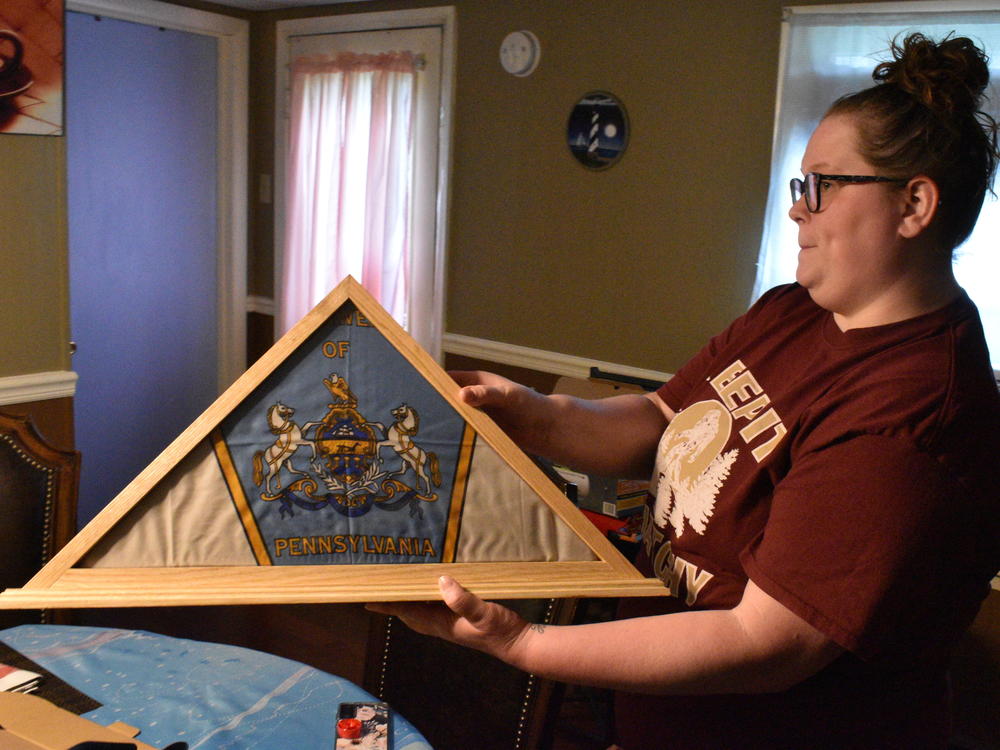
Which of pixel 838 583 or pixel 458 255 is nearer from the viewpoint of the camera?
pixel 838 583

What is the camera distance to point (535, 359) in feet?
13.6

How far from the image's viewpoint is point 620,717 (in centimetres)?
140

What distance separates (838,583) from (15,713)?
1.15 metres

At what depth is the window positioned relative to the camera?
9.29 ft

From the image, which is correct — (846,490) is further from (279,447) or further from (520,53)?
(520,53)

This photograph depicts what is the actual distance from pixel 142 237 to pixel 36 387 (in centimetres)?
147

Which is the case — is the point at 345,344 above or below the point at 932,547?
above

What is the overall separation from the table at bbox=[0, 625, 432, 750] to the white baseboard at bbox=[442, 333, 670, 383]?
91.7 inches

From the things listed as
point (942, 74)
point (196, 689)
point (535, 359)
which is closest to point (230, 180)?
point (535, 359)

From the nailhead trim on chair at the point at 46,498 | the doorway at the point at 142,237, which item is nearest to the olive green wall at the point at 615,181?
the doorway at the point at 142,237

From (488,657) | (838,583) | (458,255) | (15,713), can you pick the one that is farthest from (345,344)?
(458,255)

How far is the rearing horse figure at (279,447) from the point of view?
1.19 metres

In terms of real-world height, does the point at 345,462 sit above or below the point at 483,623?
above

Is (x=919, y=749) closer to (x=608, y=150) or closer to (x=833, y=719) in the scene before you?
(x=833, y=719)
